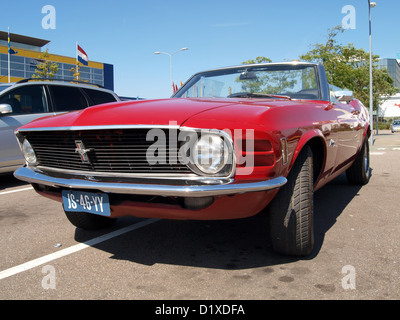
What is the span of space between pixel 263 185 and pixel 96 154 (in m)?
1.11

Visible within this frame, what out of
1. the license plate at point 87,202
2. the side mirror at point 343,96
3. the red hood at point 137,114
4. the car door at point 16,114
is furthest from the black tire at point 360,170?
the car door at point 16,114

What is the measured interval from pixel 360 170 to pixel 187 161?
398 cm

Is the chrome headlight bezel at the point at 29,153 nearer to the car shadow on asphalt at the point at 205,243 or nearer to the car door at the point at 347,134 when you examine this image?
the car shadow on asphalt at the point at 205,243

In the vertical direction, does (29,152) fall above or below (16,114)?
below

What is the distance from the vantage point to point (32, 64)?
36656 mm

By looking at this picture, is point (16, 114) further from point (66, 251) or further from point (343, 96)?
point (343, 96)

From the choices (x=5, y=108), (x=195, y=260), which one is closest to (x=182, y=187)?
(x=195, y=260)

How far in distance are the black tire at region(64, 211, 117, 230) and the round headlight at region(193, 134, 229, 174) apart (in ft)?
4.97

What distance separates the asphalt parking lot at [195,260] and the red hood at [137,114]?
98 centimetres

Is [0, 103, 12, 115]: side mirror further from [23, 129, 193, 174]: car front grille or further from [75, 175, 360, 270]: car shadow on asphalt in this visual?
[23, 129, 193, 174]: car front grille

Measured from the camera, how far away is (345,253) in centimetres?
270

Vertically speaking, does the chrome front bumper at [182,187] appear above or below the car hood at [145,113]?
below

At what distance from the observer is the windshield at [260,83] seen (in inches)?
142

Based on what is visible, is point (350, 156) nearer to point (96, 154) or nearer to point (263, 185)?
point (263, 185)
